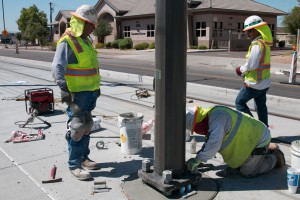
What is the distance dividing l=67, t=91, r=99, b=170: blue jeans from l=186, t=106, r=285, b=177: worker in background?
4.24ft

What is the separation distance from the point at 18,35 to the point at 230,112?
83.4 meters

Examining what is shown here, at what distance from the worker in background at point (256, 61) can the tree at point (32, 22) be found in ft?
216

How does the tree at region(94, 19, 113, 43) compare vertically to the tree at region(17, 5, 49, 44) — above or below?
below

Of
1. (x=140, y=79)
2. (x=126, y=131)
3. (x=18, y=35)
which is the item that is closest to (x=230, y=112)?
(x=126, y=131)

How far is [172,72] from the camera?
12.5 ft

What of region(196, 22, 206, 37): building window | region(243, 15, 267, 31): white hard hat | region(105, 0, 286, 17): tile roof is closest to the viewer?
region(243, 15, 267, 31): white hard hat

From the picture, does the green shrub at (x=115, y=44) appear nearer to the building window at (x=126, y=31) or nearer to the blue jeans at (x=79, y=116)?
the building window at (x=126, y=31)

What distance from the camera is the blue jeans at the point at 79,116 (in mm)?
4375

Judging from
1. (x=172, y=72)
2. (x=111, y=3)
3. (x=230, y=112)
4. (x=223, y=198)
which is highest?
(x=111, y=3)

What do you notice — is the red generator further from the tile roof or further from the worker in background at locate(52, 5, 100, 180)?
the tile roof

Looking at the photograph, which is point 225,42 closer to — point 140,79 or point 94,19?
point 140,79

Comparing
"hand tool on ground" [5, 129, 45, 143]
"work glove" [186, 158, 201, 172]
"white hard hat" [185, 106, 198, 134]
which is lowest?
"hand tool on ground" [5, 129, 45, 143]

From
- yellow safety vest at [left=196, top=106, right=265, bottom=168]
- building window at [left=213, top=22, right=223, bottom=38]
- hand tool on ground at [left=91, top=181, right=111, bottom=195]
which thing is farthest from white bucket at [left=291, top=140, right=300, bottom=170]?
building window at [left=213, top=22, right=223, bottom=38]

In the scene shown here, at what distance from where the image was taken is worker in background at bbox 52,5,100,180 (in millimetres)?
4219
